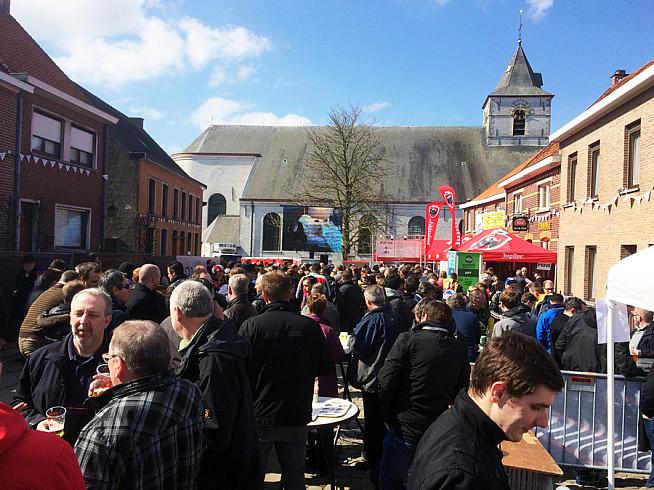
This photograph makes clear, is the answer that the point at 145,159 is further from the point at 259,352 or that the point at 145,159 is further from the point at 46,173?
the point at 259,352

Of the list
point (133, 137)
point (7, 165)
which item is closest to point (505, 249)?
point (7, 165)

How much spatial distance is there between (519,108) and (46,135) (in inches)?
1704

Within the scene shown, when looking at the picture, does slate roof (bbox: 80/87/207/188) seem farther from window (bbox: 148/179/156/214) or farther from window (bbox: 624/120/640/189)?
window (bbox: 624/120/640/189)

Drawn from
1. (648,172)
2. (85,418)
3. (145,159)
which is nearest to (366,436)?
(85,418)

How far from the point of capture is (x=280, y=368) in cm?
385

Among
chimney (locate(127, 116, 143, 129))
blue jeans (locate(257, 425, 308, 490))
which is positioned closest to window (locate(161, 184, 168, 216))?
chimney (locate(127, 116, 143, 129))

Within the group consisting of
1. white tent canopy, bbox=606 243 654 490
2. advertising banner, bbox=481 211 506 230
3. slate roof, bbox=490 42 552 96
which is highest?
slate roof, bbox=490 42 552 96

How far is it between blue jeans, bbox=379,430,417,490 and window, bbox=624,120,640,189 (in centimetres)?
1057

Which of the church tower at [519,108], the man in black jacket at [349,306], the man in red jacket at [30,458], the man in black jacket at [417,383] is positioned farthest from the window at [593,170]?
the church tower at [519,108]

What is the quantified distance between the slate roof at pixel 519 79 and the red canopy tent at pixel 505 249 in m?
37.1

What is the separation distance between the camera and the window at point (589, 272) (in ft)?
45.6

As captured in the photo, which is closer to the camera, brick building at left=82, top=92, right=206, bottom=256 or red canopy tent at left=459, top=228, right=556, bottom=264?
red canopy tent at left=459, top=228, right=556, bottom=264

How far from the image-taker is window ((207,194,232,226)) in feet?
171

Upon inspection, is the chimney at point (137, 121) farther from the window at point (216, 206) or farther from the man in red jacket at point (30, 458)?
the man in red jacket at point (30, 458)
